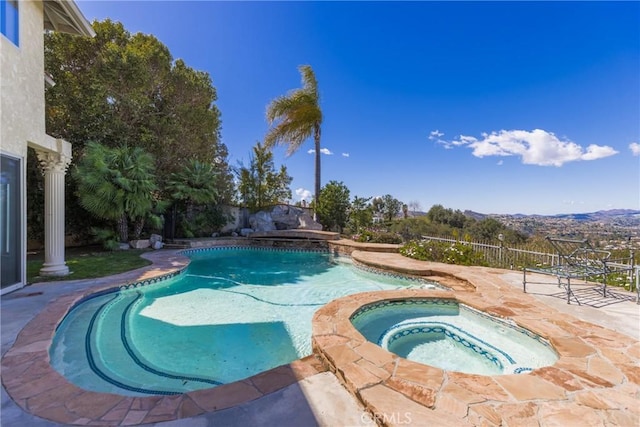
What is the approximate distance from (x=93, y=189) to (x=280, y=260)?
7059mm

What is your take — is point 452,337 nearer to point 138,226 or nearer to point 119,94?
point 138,226

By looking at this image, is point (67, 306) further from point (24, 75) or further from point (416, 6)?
point (416, 6)

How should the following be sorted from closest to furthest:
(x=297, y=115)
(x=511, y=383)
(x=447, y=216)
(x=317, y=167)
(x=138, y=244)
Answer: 1. (x=511, y=383)
2. (x=138, y=244)
3. (x=297, y=115)
4. (x=317, y=167)
5. (x=447, y=216)

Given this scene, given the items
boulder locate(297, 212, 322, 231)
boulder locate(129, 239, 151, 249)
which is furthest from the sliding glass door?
boulder locate(297, 212, 322, 231)

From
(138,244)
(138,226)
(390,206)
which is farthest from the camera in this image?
(390,206)

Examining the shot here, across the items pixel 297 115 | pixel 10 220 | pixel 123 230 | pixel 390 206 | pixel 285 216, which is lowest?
pixel 123 230

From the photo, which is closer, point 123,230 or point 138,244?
point 123,230

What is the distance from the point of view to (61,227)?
20.6ft

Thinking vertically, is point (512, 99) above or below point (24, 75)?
above

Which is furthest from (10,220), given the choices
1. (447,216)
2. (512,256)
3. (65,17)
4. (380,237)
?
(447,216)

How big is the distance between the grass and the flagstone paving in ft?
11.9

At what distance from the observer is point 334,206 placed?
52.0 feet

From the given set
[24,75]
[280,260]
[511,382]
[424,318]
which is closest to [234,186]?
[280,260]

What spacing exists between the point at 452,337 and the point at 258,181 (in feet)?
51.8
